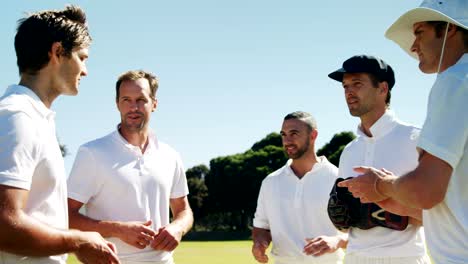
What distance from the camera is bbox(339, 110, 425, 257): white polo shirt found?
18.2ft

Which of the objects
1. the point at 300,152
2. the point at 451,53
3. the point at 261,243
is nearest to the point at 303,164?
the point at 300,152

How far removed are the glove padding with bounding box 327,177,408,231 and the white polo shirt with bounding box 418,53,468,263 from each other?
2.26m

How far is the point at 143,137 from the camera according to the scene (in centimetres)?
647

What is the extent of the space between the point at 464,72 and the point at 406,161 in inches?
108

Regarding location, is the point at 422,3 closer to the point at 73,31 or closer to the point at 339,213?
the point at 73,31

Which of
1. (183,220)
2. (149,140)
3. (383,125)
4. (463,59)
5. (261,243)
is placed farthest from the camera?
(261,243)

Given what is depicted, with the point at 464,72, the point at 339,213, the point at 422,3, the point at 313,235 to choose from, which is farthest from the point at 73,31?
the point at 313,235

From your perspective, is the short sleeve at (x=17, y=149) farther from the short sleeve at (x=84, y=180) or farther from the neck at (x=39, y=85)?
the short sleeve at (x=84, y=180)

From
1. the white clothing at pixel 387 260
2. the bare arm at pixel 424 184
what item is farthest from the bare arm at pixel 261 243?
the bare arm at pixel 424 184

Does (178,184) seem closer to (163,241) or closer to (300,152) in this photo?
(163,241)

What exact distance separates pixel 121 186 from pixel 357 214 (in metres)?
2.36

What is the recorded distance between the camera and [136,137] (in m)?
6.40

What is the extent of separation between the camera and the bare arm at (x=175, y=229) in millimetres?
5914

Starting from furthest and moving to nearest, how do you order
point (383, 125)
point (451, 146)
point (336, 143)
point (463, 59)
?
point (336, 143)
point (383, 125)
point (463, 59)
point (451, 146)
